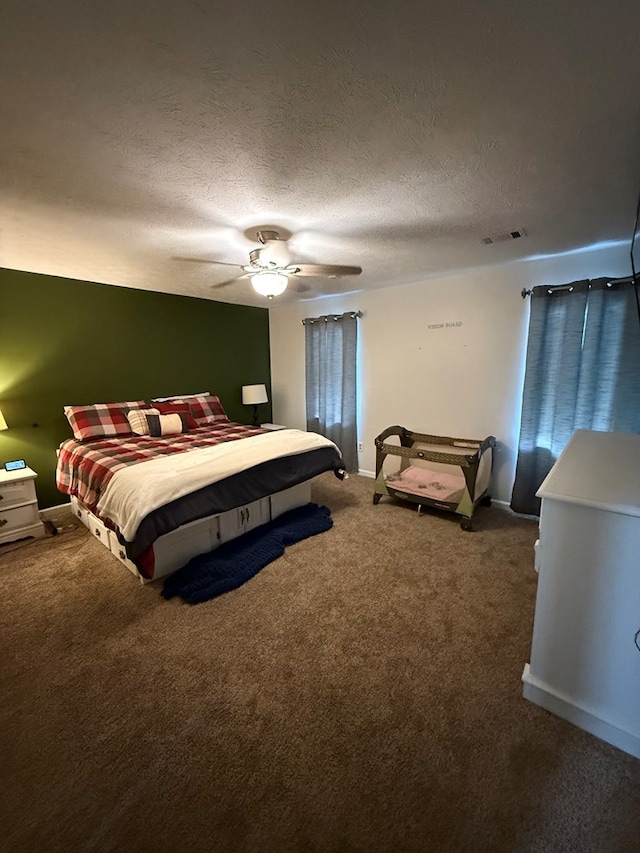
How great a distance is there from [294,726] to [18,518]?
271 cm

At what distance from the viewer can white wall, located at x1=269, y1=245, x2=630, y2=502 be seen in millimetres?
2965

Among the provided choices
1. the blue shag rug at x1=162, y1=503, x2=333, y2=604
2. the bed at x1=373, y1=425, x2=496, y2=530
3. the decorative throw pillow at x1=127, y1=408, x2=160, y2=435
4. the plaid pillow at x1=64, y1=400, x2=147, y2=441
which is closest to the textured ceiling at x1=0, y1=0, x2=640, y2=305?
the plaid pillow at x1=64, y1=400, x2=147, y2=441

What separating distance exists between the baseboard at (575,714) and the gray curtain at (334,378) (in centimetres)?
292

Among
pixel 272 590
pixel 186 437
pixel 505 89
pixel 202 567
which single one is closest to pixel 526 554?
pixel 272 590

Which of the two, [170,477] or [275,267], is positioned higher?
[275,267]

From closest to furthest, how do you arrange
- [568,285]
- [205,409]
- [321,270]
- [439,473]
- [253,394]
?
[321,270] < [568,285] < [439,473] < [205,409] < [253,394]

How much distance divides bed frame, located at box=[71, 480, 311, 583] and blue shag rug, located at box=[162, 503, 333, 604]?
52 millimetres

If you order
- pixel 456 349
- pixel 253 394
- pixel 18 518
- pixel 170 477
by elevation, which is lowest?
pixel 18 518

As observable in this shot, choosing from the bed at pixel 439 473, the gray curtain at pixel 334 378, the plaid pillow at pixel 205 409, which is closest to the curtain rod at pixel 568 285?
the bed at pixel 439 473

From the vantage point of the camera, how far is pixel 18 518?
9.02ft

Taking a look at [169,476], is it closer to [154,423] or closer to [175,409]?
[154,423]

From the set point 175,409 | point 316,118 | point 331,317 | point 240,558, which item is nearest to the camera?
point 316,118

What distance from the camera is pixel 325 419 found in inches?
177

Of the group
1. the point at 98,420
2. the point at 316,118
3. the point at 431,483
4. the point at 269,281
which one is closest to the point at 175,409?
the point at 98,420
